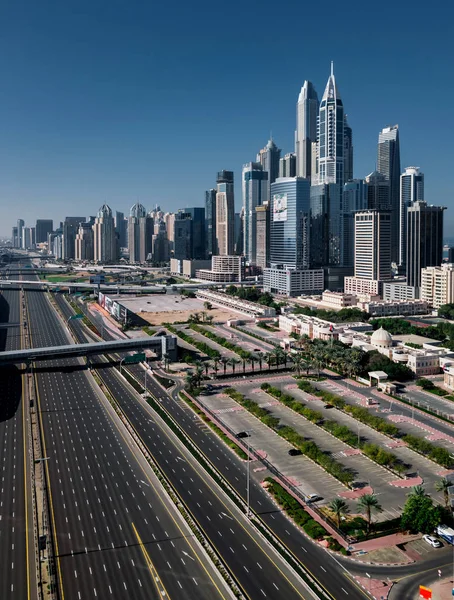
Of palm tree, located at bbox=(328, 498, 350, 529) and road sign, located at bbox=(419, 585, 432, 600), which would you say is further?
palm tree, located at bbox=(328, 498, 350, 529)

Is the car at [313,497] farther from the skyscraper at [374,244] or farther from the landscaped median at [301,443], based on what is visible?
the skyscraper at [374,244]

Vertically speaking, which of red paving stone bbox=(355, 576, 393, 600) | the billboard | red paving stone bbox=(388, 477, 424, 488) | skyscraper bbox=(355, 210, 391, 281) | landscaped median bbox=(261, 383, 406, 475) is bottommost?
red paving stone bbox=(355, 576, 393, 600)

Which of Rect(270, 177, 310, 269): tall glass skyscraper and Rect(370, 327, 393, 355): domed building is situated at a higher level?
Rect(270, 177, 310, 269): tall glass skyscraper

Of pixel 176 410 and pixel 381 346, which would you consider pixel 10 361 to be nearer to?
pixel 176 410

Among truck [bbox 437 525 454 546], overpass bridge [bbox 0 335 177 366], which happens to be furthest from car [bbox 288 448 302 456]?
overpass bridge [bbox 0 335 177 366]

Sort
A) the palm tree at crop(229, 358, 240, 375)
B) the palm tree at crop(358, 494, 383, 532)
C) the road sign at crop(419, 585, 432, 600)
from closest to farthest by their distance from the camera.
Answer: the road sign at crop(419, 585, 432, 600) → the palm tree at crop(358, 494, 383, 532) → the palm tree at crop(229, 358, 240, 375)

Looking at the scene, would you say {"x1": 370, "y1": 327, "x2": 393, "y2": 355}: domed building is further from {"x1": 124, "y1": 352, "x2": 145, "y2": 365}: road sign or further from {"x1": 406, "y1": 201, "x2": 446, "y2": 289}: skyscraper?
{"x1": 406, "y1": 201, "x2": 446, "y2": 289}: skyscraper

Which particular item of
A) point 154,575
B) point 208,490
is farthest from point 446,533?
point 154,575
